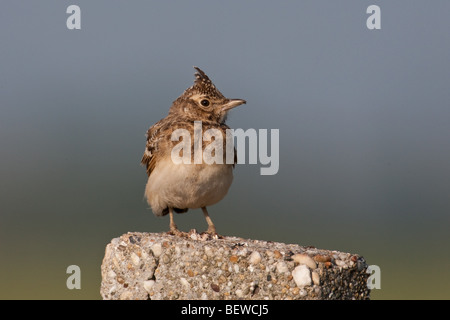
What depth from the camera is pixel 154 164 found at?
9383mm

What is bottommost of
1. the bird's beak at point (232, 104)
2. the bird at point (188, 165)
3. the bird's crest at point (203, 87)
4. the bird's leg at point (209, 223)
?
the bird's leg at point (209, 223)

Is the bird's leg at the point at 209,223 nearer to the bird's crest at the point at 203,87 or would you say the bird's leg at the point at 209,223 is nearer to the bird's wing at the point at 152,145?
the bird's wing at the point at 152,145

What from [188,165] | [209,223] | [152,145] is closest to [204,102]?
[152,145]

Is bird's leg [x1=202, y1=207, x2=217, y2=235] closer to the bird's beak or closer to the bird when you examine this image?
the bird

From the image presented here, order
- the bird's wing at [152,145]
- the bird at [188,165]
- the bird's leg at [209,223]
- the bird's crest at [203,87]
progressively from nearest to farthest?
the bird at [188,165] → the bird's leg at [209,223] → the bird's wing at [152,145] → the bird's crest at [203,87]

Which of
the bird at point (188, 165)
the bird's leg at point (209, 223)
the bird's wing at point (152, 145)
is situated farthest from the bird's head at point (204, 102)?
the bird's leg at point (209, 223)

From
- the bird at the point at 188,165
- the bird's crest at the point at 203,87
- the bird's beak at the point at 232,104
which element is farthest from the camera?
the bird's crest at the point at 203,87

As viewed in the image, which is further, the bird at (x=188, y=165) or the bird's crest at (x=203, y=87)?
the bird's crest at (x=203, y=87)

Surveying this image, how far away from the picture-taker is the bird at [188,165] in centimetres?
858

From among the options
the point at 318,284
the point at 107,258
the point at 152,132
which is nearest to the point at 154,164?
Result: the point at 152,132

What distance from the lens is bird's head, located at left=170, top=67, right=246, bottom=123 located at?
946cm

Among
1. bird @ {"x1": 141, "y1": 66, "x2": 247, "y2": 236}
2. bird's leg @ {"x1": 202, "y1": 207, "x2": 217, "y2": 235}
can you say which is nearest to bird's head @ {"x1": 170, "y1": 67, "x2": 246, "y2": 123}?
bird @ {"x1": 141, "y1": 66, "x2": 247, "y2": 236}

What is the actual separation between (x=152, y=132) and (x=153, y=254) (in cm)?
385
